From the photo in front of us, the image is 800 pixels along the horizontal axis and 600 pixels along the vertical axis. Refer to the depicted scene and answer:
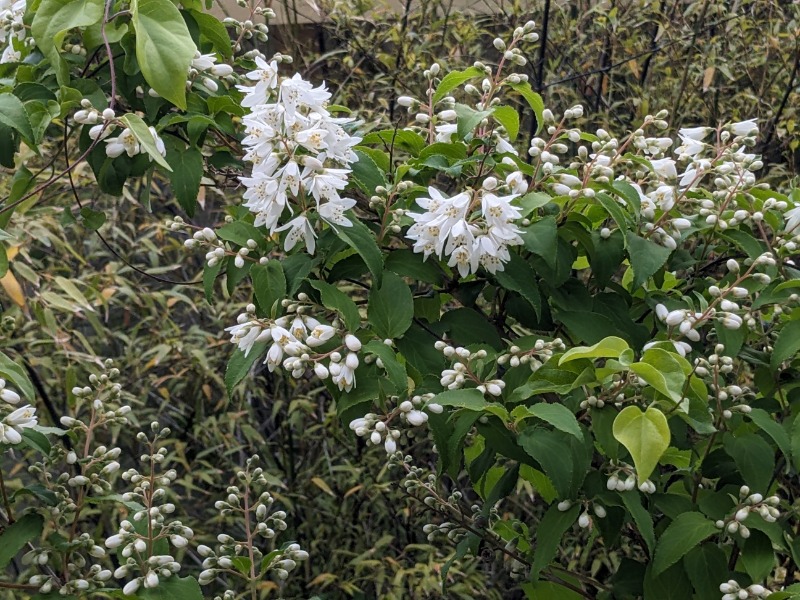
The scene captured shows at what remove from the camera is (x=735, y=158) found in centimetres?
126

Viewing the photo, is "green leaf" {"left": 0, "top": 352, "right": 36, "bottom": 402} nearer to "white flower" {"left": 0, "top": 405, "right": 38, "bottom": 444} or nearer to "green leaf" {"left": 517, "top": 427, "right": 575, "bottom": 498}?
"white flower" {"left": 0, "top": 405, "right": 38, "bottom": 444}

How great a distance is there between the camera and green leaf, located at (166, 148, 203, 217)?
126 centimetres

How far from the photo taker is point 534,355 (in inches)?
43.8

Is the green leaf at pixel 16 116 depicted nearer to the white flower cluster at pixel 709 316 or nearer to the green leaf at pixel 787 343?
the white flower cluster at pixel 709 316

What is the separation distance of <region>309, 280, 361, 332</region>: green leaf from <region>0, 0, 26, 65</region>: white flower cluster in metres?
0.60

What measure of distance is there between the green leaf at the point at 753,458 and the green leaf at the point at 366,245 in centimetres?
51

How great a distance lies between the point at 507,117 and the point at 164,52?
0.47 m

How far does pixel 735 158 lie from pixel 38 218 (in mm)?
1799

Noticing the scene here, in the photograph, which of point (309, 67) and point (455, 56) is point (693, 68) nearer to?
point (455, 56)

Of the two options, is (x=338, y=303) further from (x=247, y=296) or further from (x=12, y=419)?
(x=247, y=296)

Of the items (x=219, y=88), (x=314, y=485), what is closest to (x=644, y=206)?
(x=219, y=88)

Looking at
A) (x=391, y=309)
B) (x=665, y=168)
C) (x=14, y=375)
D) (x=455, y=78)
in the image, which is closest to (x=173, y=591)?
(x=14, y=375)

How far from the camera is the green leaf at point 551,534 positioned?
1132mm

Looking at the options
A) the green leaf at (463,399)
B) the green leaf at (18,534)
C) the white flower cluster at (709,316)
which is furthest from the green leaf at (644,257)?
the green leaf at (18,534)
